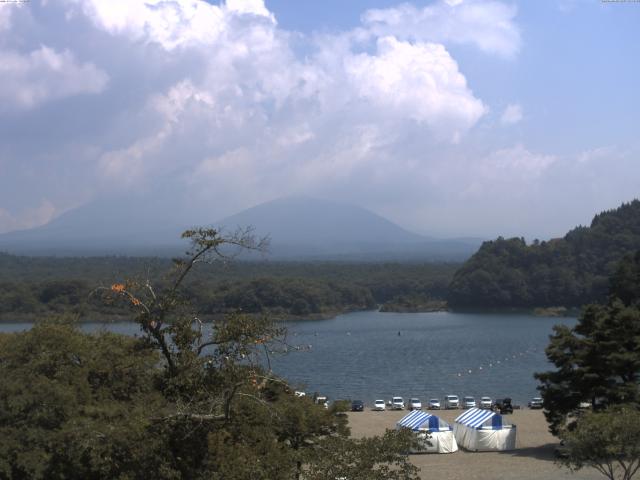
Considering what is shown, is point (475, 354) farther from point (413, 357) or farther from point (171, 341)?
point (171, 341)

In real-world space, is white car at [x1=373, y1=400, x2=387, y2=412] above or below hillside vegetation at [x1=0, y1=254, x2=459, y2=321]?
below

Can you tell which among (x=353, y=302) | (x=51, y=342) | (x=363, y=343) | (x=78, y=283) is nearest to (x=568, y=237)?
(x=353, y=302)

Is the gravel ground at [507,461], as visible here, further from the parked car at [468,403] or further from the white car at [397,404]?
the parked car at [468,403]

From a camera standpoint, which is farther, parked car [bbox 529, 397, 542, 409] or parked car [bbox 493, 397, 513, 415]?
parked car [bbox 529, 397, 542, 409]

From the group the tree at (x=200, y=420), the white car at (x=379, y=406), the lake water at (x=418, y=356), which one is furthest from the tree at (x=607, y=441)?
the white car at (x=379, y=406)

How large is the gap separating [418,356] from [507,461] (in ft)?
72.4

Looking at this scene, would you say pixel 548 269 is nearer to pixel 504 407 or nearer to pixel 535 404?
pixel 535 404

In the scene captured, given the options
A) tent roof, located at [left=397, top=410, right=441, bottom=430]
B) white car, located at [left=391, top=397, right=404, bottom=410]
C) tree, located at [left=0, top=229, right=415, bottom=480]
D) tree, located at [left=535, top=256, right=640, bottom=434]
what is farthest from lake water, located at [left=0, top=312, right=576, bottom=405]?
tree, located at [left=0, top=229, right=415, bottom=480]

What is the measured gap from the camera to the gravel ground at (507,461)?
1314 centimetres

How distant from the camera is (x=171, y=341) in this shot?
6867 mm

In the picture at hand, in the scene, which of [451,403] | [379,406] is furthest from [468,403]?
[379,406]

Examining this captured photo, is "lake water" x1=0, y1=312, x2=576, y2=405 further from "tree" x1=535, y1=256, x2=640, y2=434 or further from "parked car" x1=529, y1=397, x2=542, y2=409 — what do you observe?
"tree" x1=535, y1=256, x2=640, y2=434

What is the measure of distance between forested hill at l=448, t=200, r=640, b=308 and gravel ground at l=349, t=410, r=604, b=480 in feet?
136

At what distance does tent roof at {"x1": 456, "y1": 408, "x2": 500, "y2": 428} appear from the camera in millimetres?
15805
